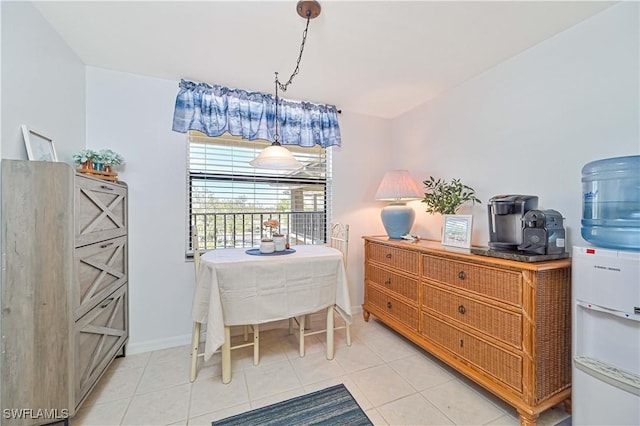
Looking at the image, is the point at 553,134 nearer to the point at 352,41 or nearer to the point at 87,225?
the point at 352,41

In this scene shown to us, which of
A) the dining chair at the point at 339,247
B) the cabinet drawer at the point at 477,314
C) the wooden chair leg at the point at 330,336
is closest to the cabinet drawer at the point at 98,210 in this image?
the dining chair at the point at 339,247

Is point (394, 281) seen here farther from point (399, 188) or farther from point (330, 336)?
point (399, 188)

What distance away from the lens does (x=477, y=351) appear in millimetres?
1736

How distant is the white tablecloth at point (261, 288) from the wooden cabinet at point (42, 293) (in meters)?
0.67

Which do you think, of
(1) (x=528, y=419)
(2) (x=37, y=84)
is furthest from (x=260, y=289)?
(2) (x=37, y=84)

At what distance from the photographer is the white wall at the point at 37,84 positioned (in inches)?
54.8

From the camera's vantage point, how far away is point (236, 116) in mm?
2535

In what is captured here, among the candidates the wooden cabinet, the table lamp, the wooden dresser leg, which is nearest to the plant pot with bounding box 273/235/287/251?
the table lamp

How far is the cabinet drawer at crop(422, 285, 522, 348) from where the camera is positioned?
1.53 meters

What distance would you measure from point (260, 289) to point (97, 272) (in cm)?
106

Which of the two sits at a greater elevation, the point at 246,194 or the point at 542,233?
the point at 246,194

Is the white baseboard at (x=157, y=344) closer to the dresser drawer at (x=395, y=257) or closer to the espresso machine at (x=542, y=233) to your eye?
the dresser drawer at (x=395, y=257)

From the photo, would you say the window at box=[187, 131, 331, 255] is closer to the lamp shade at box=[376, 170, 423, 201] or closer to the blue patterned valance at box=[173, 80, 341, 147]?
Answer: the blue patterned valance at box=[173, 80, 341, 147]

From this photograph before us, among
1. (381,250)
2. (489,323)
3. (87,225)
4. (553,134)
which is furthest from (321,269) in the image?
(553,134)
